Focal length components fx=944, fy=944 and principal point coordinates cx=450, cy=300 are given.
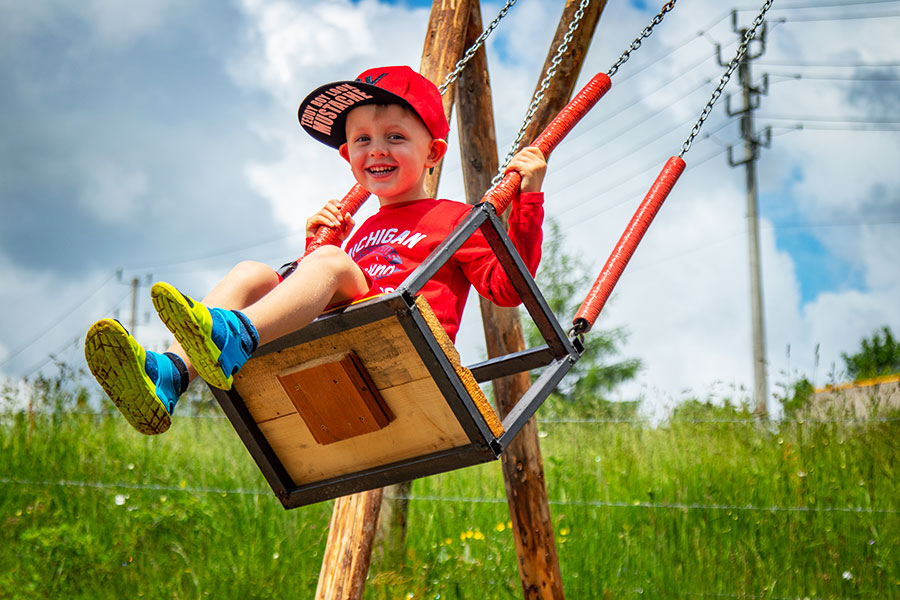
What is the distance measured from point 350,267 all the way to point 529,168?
65 centimetres

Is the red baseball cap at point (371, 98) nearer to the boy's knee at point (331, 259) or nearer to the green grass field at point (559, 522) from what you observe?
the boy's knee at point (331, 259)

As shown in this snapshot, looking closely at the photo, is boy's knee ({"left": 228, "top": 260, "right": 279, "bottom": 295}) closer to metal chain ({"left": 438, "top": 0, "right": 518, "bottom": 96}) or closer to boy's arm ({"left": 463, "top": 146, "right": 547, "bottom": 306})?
boy's arm ({"left": 463, "top": 146, "right": 547, "bottom": 306})

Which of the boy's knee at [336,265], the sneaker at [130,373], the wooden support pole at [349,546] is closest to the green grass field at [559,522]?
the wooden support pole at [349,546]

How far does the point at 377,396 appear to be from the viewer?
2564 millimetres

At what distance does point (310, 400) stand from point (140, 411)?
60 centimetres

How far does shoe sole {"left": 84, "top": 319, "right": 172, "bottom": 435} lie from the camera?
2053 millimetres

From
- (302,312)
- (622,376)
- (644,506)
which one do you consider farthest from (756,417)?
(622,376)

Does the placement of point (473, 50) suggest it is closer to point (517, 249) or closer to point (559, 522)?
point (517, 249)

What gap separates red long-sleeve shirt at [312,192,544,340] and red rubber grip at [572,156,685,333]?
0.70ft

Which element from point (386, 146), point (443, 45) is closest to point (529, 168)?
point (386, 146)

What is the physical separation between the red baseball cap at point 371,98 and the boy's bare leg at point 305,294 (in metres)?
0.67

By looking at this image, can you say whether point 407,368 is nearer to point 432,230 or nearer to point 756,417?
point 432,230

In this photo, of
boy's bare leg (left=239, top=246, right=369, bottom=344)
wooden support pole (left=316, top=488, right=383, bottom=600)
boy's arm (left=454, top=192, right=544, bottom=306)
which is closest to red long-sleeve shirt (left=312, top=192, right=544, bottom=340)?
boy's arm (left=454, top=192, right=544, bottom=306)

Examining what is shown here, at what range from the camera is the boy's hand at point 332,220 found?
10.8 ft
